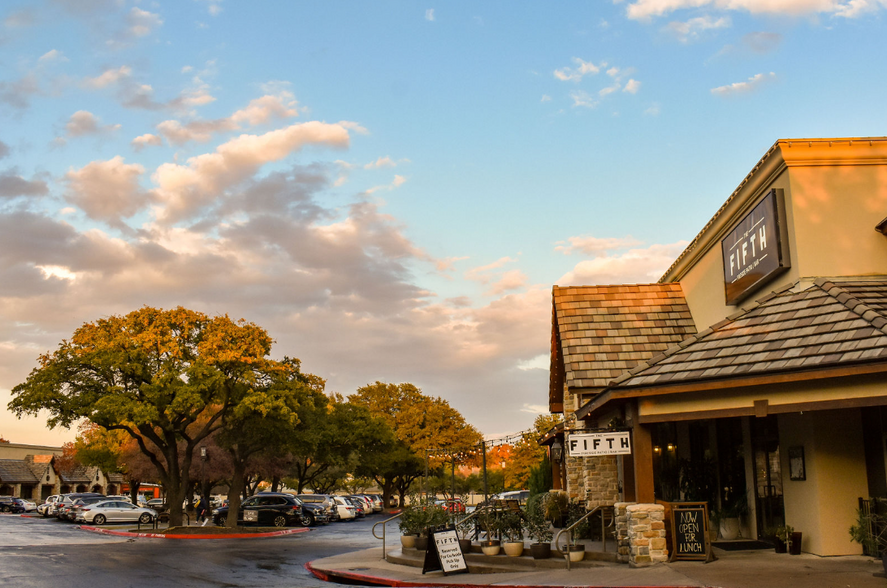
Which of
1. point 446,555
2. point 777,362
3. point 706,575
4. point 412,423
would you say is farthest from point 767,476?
point 412,423

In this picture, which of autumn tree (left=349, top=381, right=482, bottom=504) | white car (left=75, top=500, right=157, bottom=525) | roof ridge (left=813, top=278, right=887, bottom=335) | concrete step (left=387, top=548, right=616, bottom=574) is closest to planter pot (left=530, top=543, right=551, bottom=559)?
Answer: concrete step (left=387, top=548, right=616, bottom=574)

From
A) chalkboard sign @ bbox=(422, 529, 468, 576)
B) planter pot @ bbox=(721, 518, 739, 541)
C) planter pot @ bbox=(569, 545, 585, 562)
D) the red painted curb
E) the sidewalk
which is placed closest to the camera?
the sidewalk

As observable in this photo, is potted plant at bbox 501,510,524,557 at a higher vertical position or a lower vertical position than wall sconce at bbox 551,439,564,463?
lower

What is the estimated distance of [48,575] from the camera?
51.9 feet

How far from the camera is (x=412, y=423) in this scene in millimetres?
68438

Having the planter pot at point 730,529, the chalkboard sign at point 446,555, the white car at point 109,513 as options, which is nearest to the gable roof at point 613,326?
the planter pot at point 730,529

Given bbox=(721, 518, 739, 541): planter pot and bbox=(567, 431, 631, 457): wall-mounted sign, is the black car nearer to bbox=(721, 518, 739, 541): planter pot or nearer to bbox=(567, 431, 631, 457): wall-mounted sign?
bbox=(721, 518, 739, 541): planter pot

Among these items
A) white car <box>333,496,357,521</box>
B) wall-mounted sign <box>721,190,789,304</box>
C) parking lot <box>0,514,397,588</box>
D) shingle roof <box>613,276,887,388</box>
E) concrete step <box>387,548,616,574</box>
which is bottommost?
white car <box>333,496,357,521</box>

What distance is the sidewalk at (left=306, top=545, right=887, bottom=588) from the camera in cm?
1120

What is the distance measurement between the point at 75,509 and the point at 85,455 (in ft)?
83.1

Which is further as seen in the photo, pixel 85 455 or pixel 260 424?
pixel 85 455

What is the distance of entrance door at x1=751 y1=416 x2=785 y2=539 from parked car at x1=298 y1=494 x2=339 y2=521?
31.8 m

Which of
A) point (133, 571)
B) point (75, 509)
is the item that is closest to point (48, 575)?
point (133, 571)

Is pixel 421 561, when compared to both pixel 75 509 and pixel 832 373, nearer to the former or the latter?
pixel 832 373
